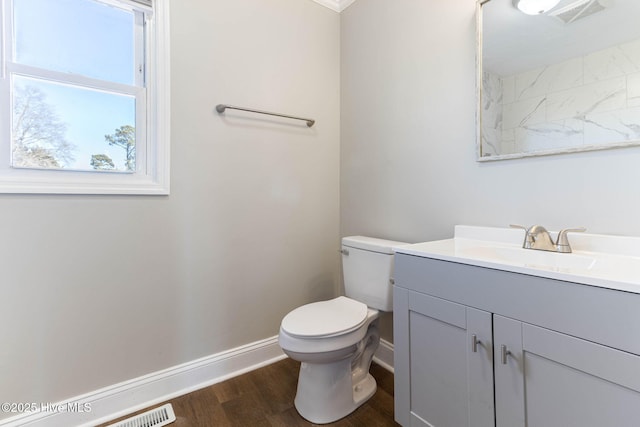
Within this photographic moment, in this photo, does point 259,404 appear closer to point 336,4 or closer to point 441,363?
point 441,363

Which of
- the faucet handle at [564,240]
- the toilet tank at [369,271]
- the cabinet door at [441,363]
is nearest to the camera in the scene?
the cabinet door at [441,363]

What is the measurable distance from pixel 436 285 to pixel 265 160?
123 centimetres

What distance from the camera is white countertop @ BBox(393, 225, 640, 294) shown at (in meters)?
0.76

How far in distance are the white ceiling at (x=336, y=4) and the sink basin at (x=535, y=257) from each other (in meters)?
1.86

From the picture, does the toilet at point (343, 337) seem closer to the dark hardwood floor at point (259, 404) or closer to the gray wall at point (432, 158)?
the dark hardwood floor at point (259, 404)

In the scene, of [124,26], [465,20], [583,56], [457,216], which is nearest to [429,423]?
[457,216]

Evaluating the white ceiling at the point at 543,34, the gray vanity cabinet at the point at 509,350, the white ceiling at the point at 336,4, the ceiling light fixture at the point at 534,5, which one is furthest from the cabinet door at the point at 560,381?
the white ceiling at the point at 336,4

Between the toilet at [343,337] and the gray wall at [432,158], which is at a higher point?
the gray wall at [432,158]

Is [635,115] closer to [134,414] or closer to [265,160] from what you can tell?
[265,160]

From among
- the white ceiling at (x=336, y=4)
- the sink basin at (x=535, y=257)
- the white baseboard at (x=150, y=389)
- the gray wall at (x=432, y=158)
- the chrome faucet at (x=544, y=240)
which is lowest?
the white baseboard at (x=150, y=389)

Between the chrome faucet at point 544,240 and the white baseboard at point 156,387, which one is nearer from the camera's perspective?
the chrome faucet at point 544,240

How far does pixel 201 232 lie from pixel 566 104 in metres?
1.76

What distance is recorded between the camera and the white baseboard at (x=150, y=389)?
1271 mm

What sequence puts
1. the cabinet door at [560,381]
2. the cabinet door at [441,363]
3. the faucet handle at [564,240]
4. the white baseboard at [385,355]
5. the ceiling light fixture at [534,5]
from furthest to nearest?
1. the white baseboard at [385,355]
2. the ceiling light fixture at [534,5]
3. the faucet handle at [564,240]
4. the cabinet door at [441,363]
5. the cabinet door at [560,381]
